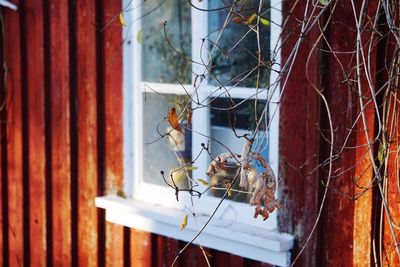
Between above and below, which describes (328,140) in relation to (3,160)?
above

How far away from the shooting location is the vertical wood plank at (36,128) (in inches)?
175

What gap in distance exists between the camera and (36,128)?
4500 millimetres

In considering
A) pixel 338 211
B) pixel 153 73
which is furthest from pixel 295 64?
pixel 153 73

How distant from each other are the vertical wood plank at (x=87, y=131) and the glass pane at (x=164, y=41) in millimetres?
299

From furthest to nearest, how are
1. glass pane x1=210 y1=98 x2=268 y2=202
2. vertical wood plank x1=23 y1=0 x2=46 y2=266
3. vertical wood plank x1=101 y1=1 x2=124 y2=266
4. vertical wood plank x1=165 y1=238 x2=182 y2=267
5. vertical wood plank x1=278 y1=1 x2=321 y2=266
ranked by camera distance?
vertical wood plank x1=23 y1=0 x2=46 y2=266, vertical wood plank x1=101 y1=1 x2=124 y2=266, vertical wood plank x1=165 y1=238 x2=182 y2=267, glass pane x1=210 y1=98 x2=268 y2=202, vertical wood plank x1=278 y1=1 x2=321 y2=266

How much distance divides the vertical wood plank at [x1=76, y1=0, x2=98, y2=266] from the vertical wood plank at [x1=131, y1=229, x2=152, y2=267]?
1.02 ft

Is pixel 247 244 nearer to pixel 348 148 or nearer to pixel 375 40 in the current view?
pixel 348 148

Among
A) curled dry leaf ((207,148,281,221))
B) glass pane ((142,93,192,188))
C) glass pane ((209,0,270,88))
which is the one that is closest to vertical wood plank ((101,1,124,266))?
glass pane ((142,93,192,188))

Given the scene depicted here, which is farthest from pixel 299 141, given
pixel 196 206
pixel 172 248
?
pixel 172 248

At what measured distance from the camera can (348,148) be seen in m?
2.84

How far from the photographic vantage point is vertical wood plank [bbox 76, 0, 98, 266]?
4055 millimetres

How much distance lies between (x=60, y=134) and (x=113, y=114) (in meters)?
0.50

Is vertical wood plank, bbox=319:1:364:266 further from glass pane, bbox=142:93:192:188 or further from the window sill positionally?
glass pane, bbox=142:93:192:188

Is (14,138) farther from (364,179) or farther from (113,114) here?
(364,179)
